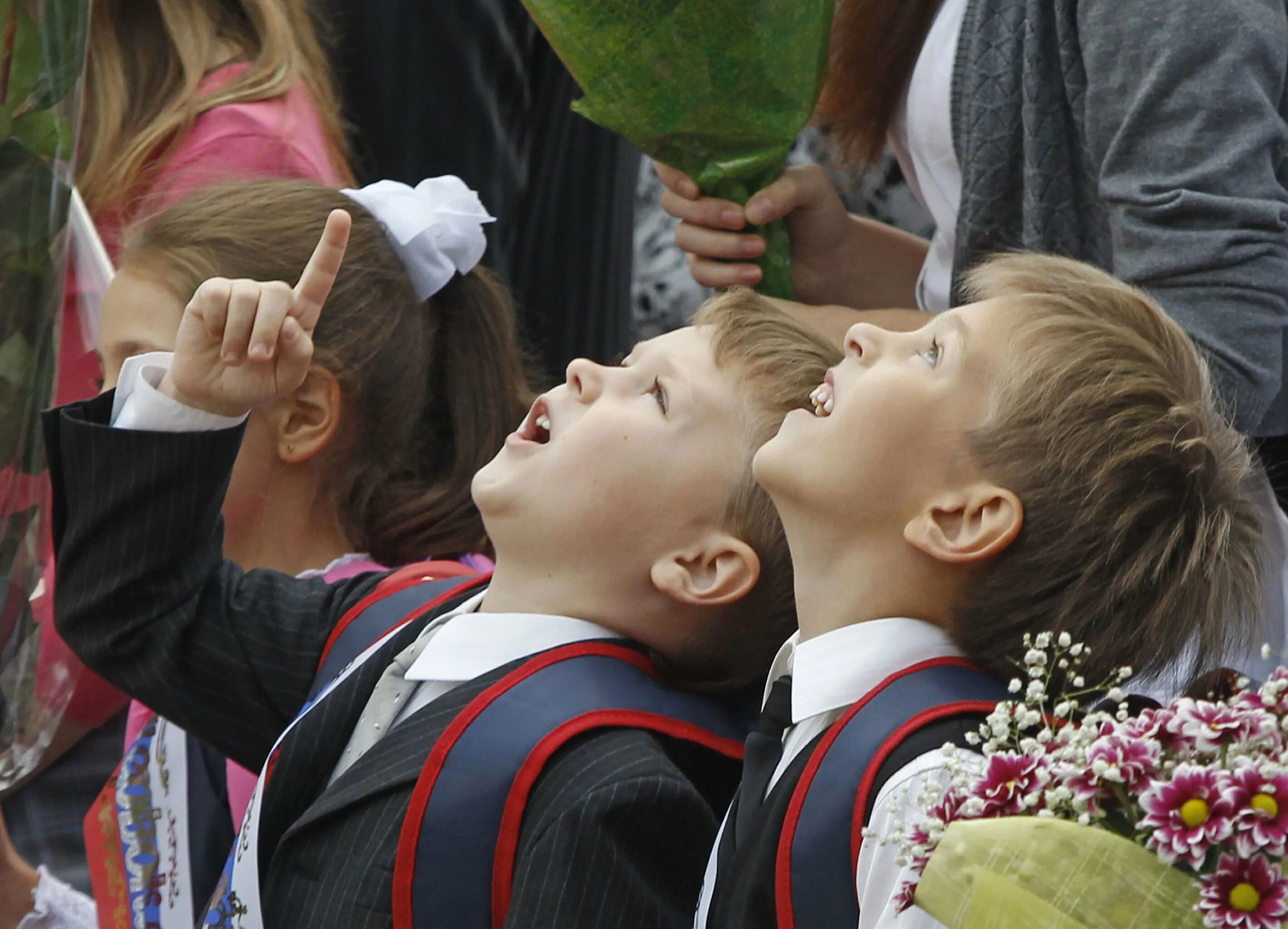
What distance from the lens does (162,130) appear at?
236 cm

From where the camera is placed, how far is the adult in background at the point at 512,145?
→ 2.74 m

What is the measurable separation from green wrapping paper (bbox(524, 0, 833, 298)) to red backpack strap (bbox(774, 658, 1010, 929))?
810 millimetres

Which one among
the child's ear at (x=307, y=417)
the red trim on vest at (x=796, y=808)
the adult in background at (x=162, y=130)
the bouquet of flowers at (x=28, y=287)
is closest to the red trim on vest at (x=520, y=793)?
the red trim on vest at (x=796, y=808)

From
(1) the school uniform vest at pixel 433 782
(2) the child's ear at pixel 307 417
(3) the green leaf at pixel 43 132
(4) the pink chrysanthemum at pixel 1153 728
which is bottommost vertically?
(2) the child's ear at pixel 307 417

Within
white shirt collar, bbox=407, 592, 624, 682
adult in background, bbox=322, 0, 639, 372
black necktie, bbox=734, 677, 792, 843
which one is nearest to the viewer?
black necktie, bbox=734, 677, 792, 843

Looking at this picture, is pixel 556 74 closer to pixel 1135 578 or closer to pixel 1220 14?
pixel 1220 14

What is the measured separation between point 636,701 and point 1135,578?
44 cm

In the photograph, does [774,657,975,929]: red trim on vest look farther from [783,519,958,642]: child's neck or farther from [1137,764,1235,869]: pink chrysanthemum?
[1137,764,1235,869]: pink chrysanthemum

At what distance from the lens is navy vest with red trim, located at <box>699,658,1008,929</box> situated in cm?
120

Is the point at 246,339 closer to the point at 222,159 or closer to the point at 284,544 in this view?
the point at 284,544

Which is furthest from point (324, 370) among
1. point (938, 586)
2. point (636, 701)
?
point (938, 586)

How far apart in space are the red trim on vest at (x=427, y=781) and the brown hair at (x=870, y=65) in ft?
3.21

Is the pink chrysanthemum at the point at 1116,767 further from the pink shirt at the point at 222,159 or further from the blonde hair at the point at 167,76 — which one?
the blonde hair at the point at 167,76

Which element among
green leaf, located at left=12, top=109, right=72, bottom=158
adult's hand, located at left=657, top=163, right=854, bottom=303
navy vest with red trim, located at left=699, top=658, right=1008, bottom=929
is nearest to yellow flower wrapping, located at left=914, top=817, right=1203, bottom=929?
navy vest with red trim, located at left=699, top=658, right=1008, bottom=929
